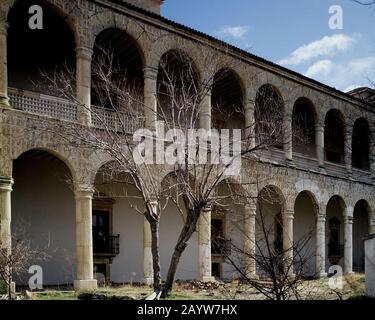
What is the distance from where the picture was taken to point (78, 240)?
1516cm

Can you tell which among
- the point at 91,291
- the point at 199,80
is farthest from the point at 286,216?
the point at 91,291

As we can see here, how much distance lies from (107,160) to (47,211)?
3.41 m

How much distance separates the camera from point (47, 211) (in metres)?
17.6

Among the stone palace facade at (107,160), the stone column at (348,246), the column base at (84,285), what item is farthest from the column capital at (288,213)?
the column base at (84,285)

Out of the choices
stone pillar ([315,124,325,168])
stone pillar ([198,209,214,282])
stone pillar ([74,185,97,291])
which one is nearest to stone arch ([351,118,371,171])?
stone pillar ([315,124,325,168])

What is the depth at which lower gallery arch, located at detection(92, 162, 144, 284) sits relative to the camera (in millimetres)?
18734

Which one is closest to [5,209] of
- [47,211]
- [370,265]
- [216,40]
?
[47,211]

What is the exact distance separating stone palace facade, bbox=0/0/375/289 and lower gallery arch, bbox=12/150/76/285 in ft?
0.11

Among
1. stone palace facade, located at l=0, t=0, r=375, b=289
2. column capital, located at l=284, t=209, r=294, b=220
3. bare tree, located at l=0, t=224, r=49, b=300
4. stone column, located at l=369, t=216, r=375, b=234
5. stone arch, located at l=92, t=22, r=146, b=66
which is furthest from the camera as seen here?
stone column, located at l=369, t=216, r=375, b=234

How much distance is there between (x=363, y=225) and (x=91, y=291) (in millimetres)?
21239

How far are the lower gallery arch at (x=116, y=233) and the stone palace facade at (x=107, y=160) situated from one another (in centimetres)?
4

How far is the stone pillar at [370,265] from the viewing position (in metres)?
11.7

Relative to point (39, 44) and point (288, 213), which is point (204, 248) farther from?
point (39, 44)

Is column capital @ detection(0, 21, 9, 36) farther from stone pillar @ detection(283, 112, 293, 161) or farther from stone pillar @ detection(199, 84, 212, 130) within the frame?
stone pillar @ detection(283, 112, 293, 161)
